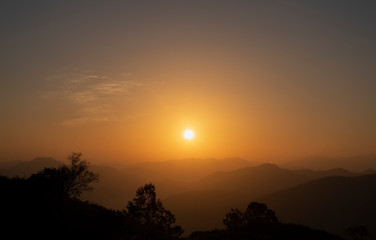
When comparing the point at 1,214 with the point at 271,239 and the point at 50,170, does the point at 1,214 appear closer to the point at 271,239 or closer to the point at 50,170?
the point at 50,170

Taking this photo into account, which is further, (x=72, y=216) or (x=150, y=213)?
(x=150, y=213)

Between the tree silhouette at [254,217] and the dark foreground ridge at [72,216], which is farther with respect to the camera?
the tree silhouette at [254,217]

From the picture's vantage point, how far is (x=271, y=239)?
48188mm

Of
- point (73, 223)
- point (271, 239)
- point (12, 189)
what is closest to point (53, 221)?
point (73, 223)

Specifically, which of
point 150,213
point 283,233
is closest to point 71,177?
point 150,213

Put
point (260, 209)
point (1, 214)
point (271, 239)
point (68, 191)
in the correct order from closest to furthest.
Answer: point (1, 214)
point (271, 239)
point (68, 191)
point (260, 209)

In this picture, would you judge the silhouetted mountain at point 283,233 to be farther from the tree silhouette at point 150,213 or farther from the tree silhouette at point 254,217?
the tree silhouette at point 254,217

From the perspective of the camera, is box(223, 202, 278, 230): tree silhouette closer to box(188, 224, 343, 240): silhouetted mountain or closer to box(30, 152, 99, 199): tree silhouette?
box(188, 224, 343, 240): silhouetted mountain

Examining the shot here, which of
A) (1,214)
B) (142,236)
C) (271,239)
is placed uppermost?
(1,214)

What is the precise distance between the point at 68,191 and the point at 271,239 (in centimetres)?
4725

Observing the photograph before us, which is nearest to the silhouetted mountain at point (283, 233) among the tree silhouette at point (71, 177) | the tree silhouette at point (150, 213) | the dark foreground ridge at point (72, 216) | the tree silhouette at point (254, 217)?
the dark foreground ridge at point (72, 216)

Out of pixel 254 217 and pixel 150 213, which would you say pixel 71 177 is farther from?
pixel 254 217

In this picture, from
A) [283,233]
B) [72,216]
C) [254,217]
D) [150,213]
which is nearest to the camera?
[72,216]

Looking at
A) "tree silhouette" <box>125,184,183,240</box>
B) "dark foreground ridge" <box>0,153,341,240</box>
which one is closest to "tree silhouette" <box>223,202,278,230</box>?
"dark foreground ridge" <box>0,153,341,240</box>
